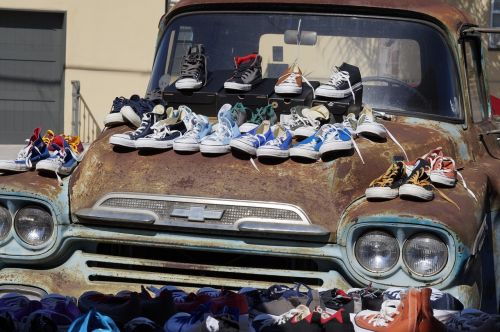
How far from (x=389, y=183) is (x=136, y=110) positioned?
159 cm

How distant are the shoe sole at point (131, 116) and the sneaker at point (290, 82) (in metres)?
0.79

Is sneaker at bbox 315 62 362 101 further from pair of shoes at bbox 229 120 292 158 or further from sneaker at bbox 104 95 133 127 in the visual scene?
sneaker at bbox 104 95 133 127

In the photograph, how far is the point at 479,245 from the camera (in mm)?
4387

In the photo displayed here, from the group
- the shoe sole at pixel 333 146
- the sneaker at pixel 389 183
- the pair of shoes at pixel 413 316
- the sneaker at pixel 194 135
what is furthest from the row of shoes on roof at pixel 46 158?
the pair of shoes at pixel 413 316

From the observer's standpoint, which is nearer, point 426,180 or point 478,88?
Answer: point 426,180

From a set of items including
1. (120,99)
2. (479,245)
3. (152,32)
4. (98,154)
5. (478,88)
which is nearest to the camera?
(479,245)

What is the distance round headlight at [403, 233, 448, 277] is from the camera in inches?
166

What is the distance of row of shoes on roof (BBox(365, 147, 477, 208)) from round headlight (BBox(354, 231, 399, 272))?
232 millimetres

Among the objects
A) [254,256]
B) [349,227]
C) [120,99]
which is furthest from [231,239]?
[120,99]

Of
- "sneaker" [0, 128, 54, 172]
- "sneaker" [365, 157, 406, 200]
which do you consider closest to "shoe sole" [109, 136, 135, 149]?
"sneaker" [0, 128, 54, 172]

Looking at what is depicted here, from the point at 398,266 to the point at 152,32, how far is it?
15047 mm

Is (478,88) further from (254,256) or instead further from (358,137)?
(254,256)

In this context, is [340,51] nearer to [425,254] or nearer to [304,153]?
[304,153]

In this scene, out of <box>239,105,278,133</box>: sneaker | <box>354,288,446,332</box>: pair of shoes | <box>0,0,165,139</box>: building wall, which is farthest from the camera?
<box>0,0,165,139</box>: building wall
